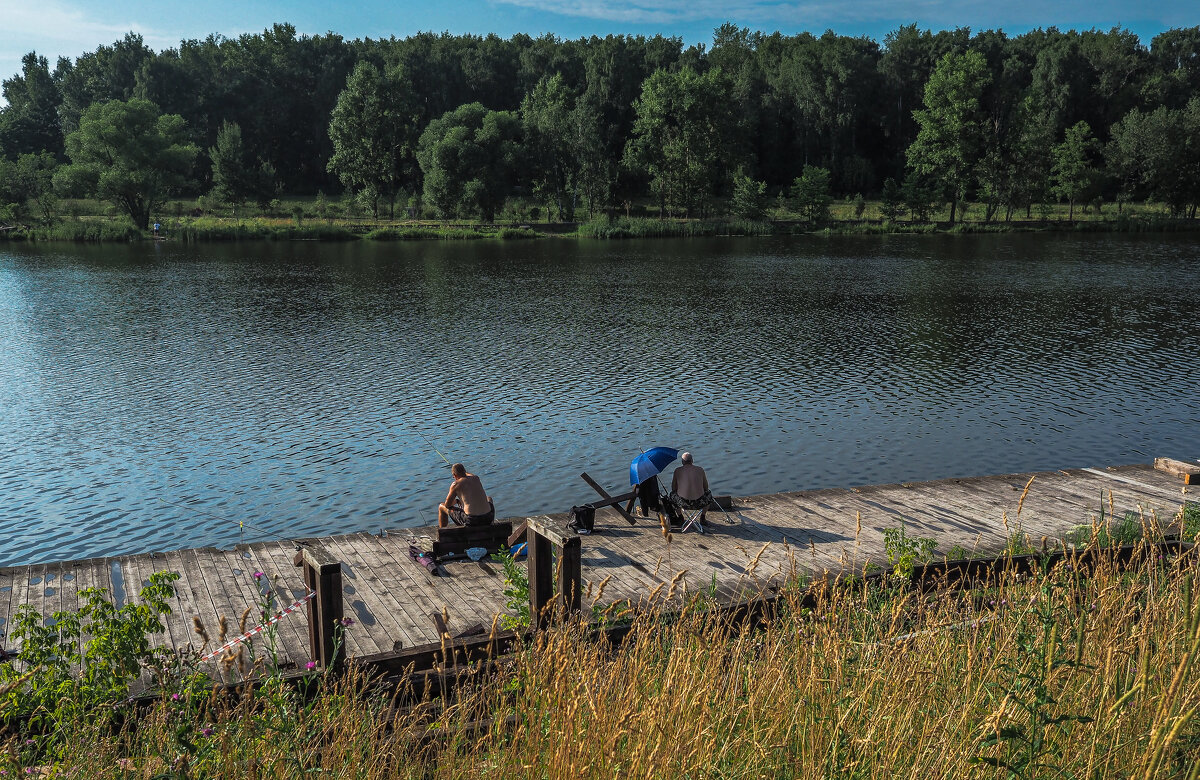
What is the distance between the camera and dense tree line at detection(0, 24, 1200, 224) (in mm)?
85625

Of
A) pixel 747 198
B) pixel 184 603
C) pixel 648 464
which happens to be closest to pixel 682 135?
pixel 747 198

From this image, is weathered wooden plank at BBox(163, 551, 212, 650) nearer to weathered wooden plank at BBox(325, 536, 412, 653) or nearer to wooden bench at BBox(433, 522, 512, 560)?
weathered wooden plank at BBox(325, 536, 412, 653)

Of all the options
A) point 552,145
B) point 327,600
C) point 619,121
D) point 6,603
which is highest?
point 619,121

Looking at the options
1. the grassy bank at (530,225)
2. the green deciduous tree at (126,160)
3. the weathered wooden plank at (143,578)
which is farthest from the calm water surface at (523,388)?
the green deciduous tree at (126,160)

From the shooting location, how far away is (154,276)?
2044 inches

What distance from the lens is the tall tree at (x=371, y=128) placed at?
3561 inches

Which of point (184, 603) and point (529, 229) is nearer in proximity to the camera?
point (184, 603)

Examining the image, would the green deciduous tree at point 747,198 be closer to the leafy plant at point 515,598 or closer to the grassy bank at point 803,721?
the leafy plant at point 515,598

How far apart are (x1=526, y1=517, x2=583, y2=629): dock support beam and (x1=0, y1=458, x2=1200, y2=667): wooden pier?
0.04 metres

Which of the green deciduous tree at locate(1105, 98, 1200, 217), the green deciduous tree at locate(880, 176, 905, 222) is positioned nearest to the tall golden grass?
the green deciduous tree at locate(880, 176, 905, 222)

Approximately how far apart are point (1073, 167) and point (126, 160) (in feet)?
290

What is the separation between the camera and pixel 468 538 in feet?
37.8

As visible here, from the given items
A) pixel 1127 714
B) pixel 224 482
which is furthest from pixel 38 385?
pixel 1127 714

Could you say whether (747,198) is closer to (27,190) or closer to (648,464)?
(27,190)
